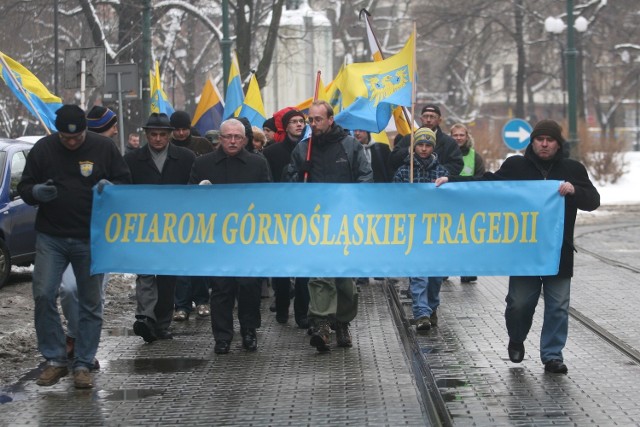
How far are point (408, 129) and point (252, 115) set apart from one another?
18.1 feet

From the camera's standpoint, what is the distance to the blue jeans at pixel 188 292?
12.2 meters

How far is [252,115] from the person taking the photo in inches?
699

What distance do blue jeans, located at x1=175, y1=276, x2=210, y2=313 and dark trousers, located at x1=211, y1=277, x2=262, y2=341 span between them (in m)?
1.86

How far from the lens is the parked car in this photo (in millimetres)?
14523

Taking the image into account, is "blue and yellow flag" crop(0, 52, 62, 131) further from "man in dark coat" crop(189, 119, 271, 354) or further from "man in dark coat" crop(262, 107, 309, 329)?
"man in dark coat" crop(189, 119, 271, 354)

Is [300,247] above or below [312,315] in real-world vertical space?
above

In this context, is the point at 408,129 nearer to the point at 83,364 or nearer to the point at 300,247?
the point at 300,247

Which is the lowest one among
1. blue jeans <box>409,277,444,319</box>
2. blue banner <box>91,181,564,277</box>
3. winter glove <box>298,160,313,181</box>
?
blue jeans <box>409,277,444,319</box>

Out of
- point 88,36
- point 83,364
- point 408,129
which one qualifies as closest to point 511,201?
point 83,364

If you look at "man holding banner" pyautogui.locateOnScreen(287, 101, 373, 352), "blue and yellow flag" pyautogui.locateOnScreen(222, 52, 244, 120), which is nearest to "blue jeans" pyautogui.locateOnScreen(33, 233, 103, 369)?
"man holding banner" pyautogui.locateOnScreen(287, 101, 373, 352)

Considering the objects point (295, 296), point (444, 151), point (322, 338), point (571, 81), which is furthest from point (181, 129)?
point (571, 81)

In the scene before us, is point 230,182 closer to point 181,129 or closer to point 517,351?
point 517,351

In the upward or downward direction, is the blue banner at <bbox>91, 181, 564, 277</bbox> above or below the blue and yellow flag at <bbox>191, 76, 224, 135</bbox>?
below

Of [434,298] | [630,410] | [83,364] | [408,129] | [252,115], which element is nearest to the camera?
[630,410]
